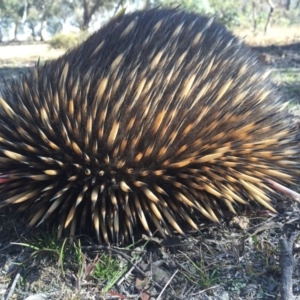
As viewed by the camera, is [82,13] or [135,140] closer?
[135,140]

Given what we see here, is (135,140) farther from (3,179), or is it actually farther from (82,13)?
(82,13)

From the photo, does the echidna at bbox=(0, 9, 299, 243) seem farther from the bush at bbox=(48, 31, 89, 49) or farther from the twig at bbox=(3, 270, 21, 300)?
the bush at bbox=(48, 31, 89, 49)

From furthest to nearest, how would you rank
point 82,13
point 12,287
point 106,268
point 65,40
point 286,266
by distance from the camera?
point 82,13
point 65,40
point 106,268
point 12,287
point 286,266

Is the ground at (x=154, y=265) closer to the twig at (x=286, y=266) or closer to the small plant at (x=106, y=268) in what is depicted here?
the small plant at (x=106, y=268)

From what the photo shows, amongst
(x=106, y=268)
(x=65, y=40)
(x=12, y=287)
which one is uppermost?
(x=106, y=268)

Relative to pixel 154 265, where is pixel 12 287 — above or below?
below

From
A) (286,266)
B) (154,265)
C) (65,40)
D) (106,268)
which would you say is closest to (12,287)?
(106,268)

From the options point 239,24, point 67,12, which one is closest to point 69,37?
point 239,24
